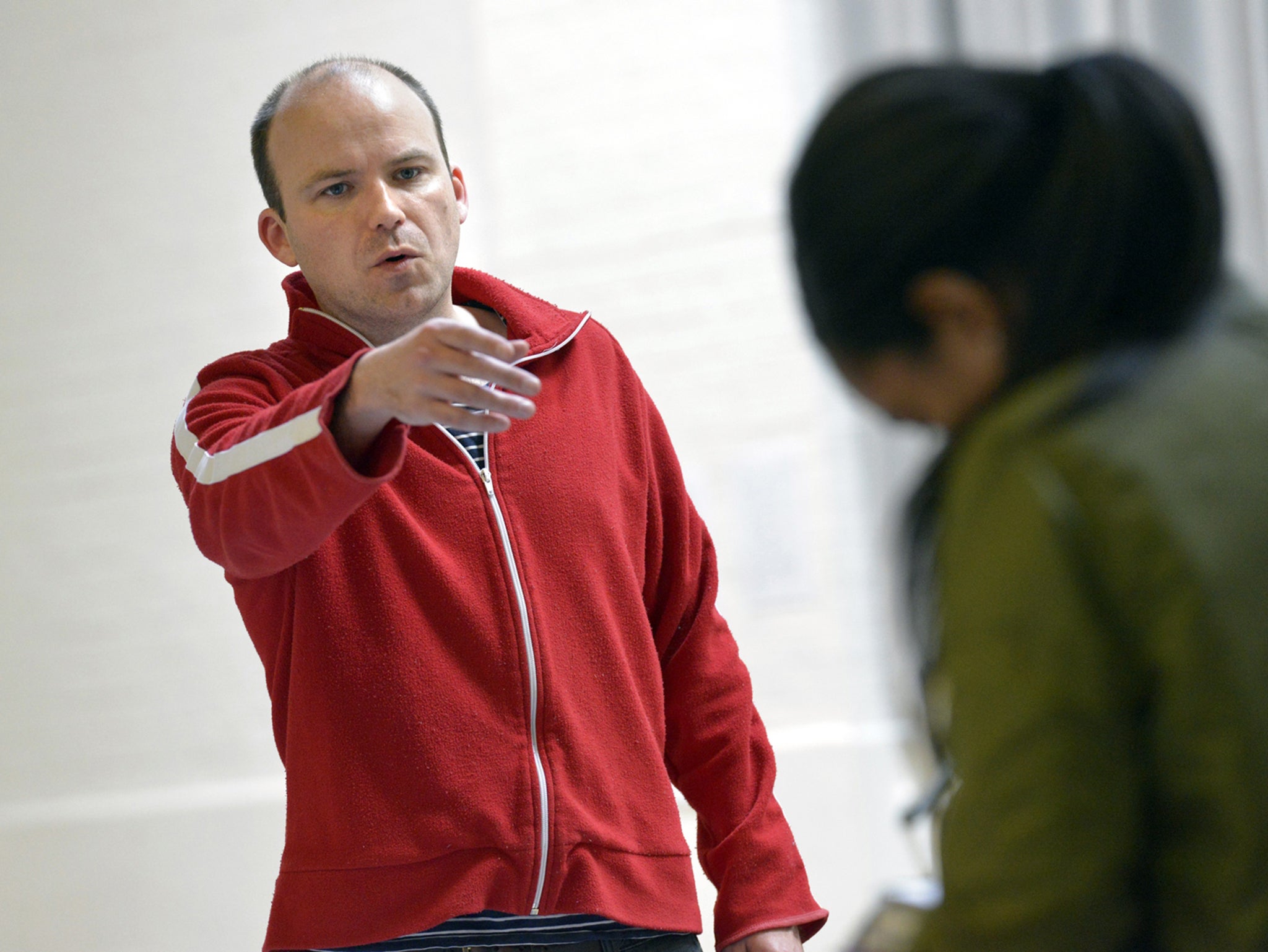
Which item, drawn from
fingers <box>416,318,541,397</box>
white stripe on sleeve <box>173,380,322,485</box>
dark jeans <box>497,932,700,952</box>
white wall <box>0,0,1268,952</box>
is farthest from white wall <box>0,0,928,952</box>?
fingers <box>416,318,541,397</box>

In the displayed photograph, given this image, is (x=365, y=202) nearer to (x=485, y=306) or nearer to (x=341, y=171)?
(x=341, y=171)

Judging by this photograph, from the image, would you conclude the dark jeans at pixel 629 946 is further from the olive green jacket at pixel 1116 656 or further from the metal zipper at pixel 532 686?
the olive green jacket at pixel 1116 656

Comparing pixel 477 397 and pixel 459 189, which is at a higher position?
pixel 459 189

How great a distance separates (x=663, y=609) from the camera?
1387 mm

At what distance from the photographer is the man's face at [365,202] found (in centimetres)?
131

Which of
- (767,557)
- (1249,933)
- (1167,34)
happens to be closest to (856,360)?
(1249,933)

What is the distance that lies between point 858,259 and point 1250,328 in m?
0.19

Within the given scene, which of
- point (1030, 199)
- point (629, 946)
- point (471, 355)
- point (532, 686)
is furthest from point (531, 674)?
point (1030, 199)

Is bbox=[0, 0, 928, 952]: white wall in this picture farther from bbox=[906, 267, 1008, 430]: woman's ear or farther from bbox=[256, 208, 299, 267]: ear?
bbox=[906, 267, 1008, 430]: woman's ear

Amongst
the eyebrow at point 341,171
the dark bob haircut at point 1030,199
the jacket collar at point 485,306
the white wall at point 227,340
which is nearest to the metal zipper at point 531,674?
the jacket collar at point 485,306

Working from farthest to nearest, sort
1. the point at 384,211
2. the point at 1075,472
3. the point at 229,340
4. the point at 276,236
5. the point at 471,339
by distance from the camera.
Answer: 1. the point at 229,340
2. the point at 276,236
3. the point at 384,211
4. the point at 471,339
5. the point at 1075,472

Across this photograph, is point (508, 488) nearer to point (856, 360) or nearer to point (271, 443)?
point (271, 443)

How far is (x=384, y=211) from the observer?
129cm

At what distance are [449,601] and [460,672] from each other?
0.21 ft
